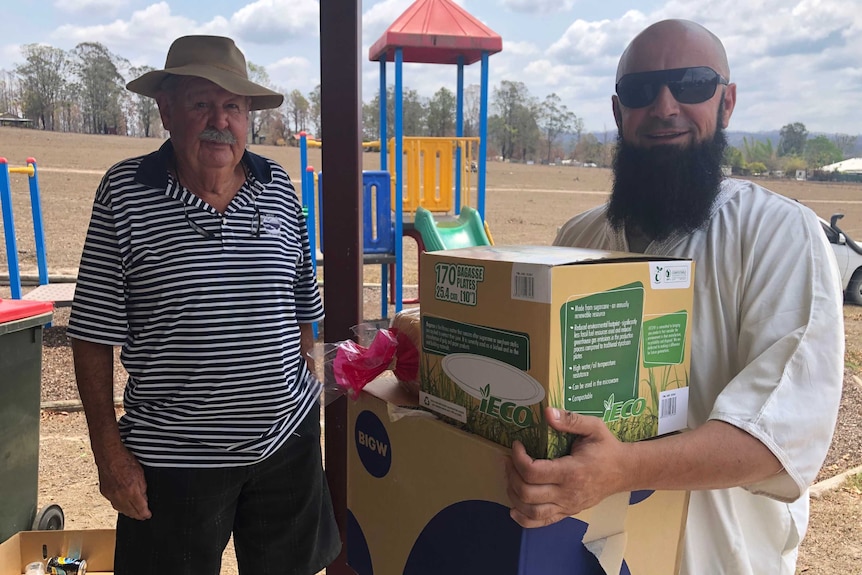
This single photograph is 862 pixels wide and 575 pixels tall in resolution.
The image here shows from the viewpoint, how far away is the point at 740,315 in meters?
1.12

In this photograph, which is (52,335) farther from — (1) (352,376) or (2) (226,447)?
(1) (352,376)

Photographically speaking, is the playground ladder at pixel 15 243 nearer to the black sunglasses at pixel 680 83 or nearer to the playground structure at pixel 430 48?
the playground structure at pixel 430 48

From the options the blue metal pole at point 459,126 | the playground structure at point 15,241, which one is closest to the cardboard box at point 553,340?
the playground structure at point 15,241

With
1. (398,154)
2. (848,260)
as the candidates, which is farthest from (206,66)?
(848,260)

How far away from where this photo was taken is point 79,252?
37.9 feet

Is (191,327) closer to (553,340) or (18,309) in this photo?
(553,340)

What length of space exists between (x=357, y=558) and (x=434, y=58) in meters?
7.20

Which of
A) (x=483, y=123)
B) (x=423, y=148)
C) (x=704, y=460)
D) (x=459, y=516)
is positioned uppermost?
(x=483, y=123)

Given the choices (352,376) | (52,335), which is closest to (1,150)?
(52,335)

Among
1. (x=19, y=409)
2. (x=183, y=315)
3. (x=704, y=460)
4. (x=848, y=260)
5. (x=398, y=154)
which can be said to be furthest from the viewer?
(x=848, y=260)

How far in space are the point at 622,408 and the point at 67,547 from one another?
237 cm

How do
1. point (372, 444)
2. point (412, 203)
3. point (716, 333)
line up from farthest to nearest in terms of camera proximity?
point (412, 203)
point (372, 444)
point (716, 333)

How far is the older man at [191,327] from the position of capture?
5.35 feet

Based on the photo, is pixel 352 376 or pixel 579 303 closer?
pixel 579 303
